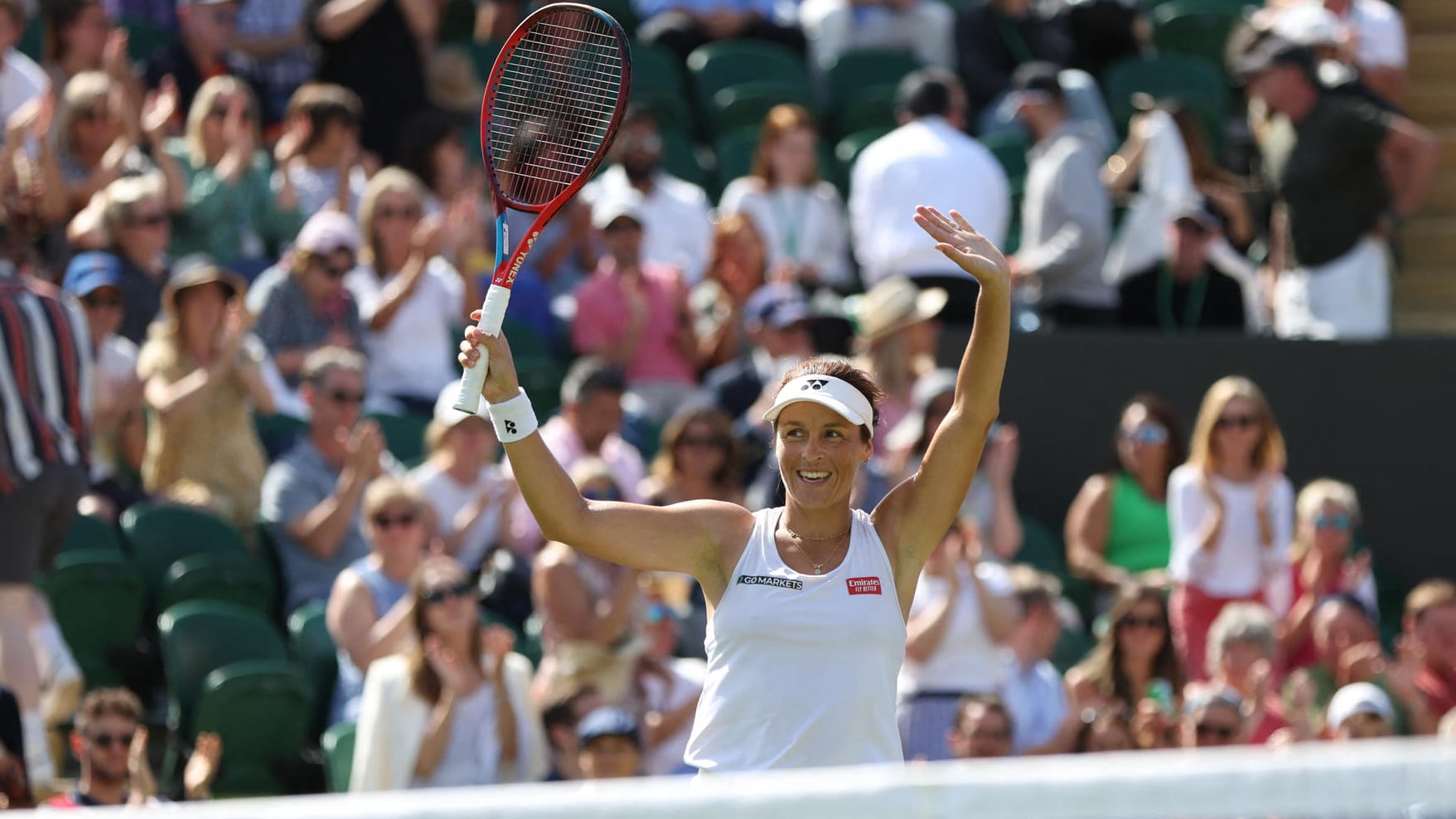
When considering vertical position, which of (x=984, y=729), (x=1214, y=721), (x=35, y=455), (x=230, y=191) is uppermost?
(x=1214, y=721)

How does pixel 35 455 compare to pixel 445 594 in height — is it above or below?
below

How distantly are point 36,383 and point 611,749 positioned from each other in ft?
6.70

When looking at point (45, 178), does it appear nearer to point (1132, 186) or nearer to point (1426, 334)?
point (1132, 186)

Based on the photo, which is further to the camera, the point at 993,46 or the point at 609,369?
the point at 993,46

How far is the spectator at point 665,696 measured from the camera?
23.5 ft

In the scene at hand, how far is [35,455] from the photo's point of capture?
6.91 meters

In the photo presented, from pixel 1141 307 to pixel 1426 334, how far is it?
1.21m

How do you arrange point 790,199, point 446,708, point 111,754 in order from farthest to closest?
point 790,199 → point 446,708 → point 111,754

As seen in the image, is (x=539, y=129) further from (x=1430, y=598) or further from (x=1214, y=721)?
(x=1430, y=598)

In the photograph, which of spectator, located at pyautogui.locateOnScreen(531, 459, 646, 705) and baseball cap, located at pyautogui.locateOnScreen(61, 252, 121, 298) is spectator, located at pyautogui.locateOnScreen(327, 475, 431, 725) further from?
baseball cap, located at pyautogui.locateOnScreen(61, 252, 121, 298)

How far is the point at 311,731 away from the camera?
7.33 meters

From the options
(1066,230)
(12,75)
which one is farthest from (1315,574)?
(12,75)

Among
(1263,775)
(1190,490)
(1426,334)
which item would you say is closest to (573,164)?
(1263,775)

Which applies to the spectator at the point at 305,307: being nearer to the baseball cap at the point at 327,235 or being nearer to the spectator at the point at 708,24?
the baseball cap at the point at 327,235
